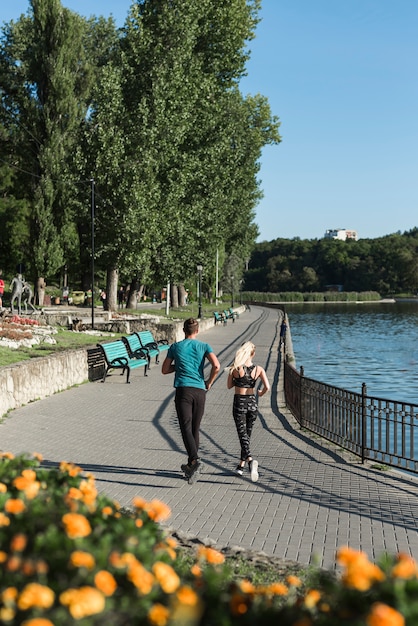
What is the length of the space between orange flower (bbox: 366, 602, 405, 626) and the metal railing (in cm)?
698

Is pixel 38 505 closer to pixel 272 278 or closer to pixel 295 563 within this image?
pixel 295 563

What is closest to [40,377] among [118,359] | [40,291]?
[118,359]

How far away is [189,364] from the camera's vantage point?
8453 millimetres

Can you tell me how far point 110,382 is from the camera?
57.5 ft

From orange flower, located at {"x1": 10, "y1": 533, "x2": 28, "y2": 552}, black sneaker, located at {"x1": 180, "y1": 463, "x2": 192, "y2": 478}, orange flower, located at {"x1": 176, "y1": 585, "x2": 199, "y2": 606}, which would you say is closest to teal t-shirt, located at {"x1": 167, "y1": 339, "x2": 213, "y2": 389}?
black sneaker, located at {"x1": 180, "y1": 463, "x2": 192, "y2": 478}

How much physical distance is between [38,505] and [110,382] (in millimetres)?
14467

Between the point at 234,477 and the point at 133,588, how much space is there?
6211 millimetres

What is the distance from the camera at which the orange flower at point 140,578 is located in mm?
2490

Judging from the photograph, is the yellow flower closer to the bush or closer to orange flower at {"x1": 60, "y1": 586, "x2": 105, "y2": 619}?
the bush

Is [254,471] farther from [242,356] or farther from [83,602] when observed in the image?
[83,602]

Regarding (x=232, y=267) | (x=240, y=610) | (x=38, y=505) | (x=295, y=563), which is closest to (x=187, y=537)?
(x=295, y=563)

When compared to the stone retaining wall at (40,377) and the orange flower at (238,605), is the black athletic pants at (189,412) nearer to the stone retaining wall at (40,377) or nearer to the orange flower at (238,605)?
the stone retaining wall at (40,377)

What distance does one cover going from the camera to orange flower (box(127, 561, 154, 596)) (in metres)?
2.49

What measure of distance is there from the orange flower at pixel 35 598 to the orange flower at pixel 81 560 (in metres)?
0.18
